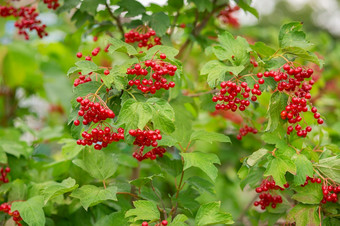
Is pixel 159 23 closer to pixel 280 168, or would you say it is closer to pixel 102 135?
pixel 102 135

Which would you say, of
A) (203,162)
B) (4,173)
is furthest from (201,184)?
(4,173)

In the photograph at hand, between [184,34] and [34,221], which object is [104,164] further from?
[184,34]

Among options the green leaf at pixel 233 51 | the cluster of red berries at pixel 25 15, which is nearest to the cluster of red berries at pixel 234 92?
the green leaf at pixel 233 51

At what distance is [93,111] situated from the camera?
A: 4.28 ft

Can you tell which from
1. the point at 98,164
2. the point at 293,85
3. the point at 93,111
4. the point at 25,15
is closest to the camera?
the point at 93,111

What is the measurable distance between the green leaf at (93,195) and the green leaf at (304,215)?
2.51ft

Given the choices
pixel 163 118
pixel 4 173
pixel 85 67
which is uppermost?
pixel 85 67

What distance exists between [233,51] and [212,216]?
700 mm

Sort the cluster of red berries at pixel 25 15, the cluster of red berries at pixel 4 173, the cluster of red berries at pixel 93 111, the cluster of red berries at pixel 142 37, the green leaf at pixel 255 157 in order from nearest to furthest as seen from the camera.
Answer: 1. the cluster of red berries at pixel 93 111
2. the green leaf at pixel 255 157
3. the cluster of red berries at pixel 142 37
4. the cluster of red berries at pixel 4 173
5. the cluster of red berries at pixel 25 15

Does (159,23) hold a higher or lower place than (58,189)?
higher

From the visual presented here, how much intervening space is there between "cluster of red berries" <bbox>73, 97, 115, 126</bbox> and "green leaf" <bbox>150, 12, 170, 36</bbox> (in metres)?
0.61

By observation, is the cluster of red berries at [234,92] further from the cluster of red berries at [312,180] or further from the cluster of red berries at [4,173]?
the cluster of red berries at [4,173]

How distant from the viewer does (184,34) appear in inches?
94.2

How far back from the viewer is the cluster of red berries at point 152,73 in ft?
4.51
